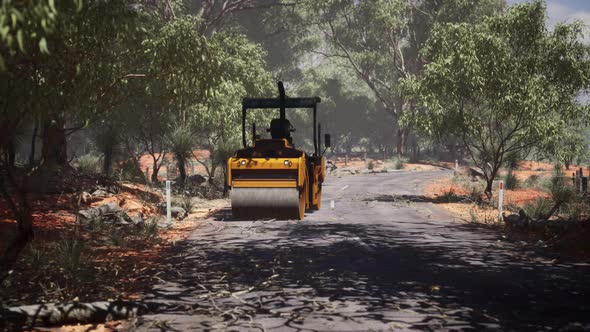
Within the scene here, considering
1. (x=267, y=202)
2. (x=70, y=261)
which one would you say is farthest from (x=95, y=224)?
(x=70, y=261)

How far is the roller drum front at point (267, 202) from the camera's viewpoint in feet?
45.0

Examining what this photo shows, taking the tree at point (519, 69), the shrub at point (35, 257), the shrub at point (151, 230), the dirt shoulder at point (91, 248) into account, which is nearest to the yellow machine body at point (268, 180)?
the dirt shoulder at point (91, 248)

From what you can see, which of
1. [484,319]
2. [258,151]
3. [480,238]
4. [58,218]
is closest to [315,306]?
[484,319]

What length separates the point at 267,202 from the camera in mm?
13844

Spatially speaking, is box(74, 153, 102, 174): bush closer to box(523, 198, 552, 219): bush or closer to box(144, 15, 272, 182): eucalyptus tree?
box(144, 15, 272, 182): eucalyptus tree

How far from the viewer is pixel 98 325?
20.0 ft

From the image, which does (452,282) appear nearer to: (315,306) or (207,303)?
(315,306)

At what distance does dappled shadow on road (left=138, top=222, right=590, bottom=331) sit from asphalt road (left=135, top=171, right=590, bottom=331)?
16 millimetres

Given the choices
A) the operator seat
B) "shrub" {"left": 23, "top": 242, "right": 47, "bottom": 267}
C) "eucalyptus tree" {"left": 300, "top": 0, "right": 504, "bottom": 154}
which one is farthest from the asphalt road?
"eucalyptus tree" {"left": 300, "top": 0, "right": 504, "bottom": 154}

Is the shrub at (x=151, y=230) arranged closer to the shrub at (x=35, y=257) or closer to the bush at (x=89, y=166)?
the shrub at (x=35, y=257)

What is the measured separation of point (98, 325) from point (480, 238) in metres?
9.12

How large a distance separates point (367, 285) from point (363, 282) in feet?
0.58

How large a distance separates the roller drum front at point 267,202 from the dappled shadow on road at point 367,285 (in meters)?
1.91

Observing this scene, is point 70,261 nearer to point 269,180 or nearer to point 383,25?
point 269,180
